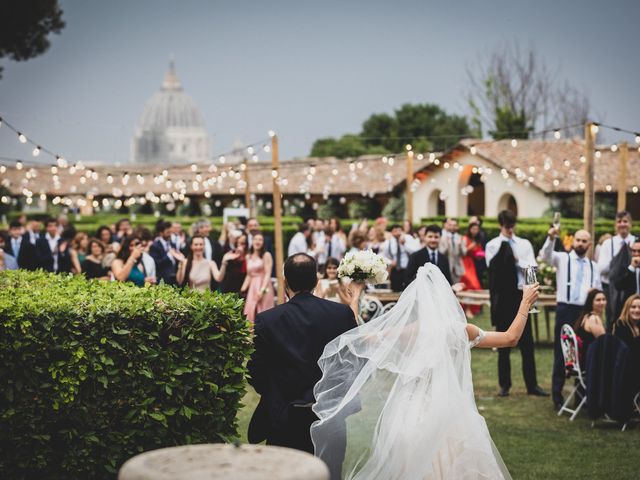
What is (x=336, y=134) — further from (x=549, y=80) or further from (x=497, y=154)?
(x=497, y=154)

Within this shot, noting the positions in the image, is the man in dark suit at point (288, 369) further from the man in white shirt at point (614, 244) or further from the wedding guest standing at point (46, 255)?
the wedding guest standing at point (46, 255)

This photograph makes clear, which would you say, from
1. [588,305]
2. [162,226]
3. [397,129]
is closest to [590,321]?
[588,305]

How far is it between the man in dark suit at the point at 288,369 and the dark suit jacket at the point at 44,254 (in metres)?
10.3

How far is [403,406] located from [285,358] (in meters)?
0.71

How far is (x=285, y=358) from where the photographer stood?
15.8 ft

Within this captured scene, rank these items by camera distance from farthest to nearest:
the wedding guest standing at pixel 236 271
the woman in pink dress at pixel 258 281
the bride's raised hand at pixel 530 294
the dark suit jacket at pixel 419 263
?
the wedding guest standing at pixel 236 271, the woman in pink dress at pixel 258 281, the dark suit jacket at pixel 419 263, the bride's raised hand at pixel 530 294

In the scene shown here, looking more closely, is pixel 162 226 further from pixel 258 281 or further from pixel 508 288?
pixel 508 288

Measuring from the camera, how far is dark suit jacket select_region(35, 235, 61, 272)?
1448cm

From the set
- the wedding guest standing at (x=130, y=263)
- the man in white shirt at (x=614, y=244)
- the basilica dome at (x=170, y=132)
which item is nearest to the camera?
the wedding guest standing at (x=130, y=263)

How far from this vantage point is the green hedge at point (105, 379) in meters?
5.25

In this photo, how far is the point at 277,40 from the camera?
98562 millimetres

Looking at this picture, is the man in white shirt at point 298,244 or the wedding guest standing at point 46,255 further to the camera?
the man in white shirt at point 298,244

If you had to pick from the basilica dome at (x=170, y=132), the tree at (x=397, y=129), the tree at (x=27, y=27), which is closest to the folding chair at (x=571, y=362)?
the tree at (x=27, y=27)

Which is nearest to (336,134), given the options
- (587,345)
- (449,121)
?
(449,121)
